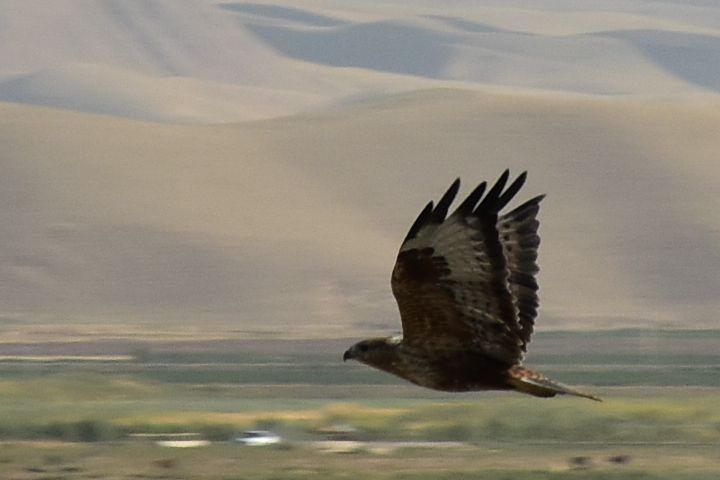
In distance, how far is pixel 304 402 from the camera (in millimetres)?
43625

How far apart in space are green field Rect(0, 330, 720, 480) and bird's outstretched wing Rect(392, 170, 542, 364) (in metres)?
20.5

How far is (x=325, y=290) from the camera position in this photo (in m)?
80.6

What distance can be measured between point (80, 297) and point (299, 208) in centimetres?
1520

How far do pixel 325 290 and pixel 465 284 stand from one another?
69988mm

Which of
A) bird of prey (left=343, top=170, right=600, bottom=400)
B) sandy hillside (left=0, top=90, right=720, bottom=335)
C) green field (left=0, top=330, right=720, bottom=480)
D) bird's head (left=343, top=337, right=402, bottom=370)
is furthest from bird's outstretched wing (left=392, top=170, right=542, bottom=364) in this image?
sandy hillside (left=0, top=90, right=720, bottom=335)

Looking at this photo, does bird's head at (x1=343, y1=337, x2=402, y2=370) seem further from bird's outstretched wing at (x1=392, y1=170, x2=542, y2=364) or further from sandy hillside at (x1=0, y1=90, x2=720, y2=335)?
sandy hillside at (x1=0, y1=90, x2=720, y2=335)

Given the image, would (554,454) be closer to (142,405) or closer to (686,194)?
(142,405)

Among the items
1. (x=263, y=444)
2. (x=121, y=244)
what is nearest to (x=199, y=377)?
Result: (x=263, y=444)

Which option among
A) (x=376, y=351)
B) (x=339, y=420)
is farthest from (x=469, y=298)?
(x=339, y=420)

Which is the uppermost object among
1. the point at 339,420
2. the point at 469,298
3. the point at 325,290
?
the point at 325,290

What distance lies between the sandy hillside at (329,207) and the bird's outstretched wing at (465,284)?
198ft

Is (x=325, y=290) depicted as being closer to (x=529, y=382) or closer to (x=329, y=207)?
(x=329, y=207)

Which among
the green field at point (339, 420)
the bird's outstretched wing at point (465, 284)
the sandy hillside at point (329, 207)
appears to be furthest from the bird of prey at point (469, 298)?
the sandy hillside at point (329, 207)

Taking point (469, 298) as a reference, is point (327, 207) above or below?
above
